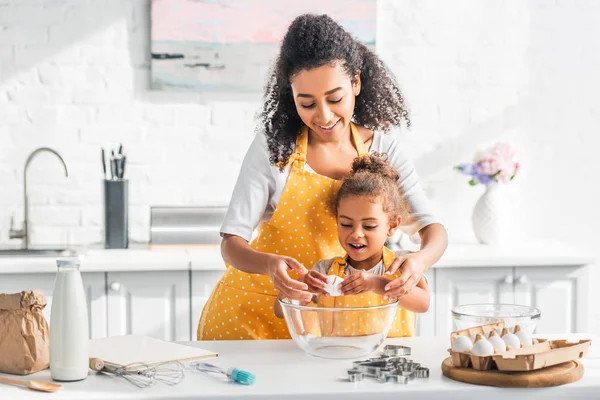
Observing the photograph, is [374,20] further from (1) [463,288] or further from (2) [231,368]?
(2) [231,368]

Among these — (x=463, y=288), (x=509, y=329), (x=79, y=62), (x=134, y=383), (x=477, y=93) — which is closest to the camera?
(x=134, y=383)

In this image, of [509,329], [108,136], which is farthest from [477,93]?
[509,329]

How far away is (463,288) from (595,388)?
1815mm

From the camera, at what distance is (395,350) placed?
1.98 m

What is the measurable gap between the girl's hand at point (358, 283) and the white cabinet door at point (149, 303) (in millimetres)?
1585

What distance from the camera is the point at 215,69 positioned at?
12.7 feet

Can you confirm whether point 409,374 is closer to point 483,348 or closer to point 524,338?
point 483,348

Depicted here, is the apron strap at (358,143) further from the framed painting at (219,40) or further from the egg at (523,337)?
the framed painting at (219,40)

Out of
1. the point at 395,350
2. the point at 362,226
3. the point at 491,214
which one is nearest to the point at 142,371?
the point at 395,350

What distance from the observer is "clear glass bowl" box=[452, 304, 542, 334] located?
1.92 m

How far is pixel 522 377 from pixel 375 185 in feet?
2.08

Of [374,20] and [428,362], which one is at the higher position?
[374,20]

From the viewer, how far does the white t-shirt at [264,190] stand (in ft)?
7.29

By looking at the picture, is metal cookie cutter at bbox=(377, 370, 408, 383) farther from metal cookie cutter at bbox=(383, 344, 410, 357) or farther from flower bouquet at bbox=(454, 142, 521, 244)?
flower bouquet at bbox=(454, 142, 521, 244)
